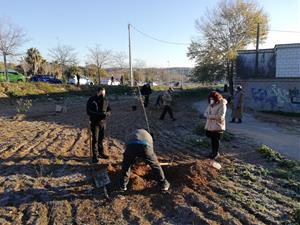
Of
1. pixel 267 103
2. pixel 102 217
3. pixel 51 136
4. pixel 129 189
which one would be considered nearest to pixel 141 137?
pixel 129 189

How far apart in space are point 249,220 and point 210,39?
4402 centimetres

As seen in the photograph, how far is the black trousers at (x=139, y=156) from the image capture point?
287 inches

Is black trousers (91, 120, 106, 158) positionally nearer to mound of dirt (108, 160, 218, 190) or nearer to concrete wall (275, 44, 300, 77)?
mound of dirt (108, 160, 218, 190)

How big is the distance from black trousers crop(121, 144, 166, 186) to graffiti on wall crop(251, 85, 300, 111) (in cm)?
2209

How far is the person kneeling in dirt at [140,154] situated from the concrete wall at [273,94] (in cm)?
2200

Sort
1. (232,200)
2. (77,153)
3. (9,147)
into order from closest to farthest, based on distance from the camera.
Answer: (232,200)
(77,153)
(9,147)

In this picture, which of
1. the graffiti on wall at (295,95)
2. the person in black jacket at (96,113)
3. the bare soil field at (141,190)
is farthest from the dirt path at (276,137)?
the graffiti on wall at (295,95)

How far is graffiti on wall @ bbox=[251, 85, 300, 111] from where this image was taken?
90.7ft

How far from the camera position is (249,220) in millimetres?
6258

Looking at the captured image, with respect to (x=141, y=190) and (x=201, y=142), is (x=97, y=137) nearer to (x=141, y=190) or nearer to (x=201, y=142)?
(x=141, y=190)

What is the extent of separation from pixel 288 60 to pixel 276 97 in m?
10.0

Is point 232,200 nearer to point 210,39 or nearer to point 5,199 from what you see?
point 5,199

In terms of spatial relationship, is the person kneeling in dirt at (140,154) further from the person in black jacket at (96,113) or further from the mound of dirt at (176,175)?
the person in black jacket at (96,113)

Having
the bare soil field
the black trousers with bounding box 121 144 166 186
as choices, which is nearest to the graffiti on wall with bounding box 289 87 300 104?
the bare soil field
